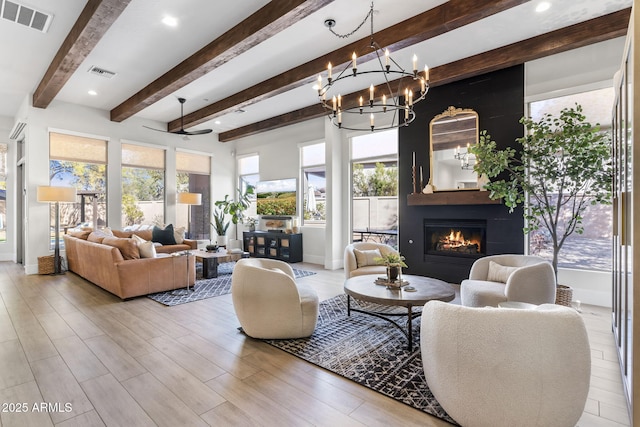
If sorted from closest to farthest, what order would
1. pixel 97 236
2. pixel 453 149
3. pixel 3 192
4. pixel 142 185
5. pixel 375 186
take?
pixel 453 149 < pixel 97 236 < pixel 375 186 < pixel 3 192 < pixel 142 185

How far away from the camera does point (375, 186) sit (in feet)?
21.7

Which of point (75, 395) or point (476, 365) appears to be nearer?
point (476, 365)

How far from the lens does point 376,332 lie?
128 inches

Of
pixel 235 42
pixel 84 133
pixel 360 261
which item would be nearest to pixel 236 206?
pixel 84 133

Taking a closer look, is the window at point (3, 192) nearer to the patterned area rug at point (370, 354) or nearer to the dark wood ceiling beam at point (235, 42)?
the dark wood ceiling beam at point (235, 42)

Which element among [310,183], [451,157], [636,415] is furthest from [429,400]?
[310,183]

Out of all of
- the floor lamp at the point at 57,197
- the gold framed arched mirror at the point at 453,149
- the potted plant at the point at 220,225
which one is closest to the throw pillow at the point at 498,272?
the gold framed arched mirror at the point at 453,149

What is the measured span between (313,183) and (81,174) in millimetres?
4945

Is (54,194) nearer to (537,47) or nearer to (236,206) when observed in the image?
(236,206)

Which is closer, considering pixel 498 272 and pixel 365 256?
pixel 498 272

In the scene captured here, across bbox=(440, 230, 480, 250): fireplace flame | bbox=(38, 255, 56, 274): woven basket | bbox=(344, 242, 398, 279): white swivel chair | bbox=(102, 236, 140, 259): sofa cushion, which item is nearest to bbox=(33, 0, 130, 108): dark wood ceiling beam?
bbox=(102, 236, 140, 259): sofa cushion

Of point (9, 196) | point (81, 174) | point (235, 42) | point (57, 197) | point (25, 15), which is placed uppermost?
point (25, 15)

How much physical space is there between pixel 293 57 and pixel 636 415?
15.3 ft

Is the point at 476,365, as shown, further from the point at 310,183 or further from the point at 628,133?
the point at 310,183
